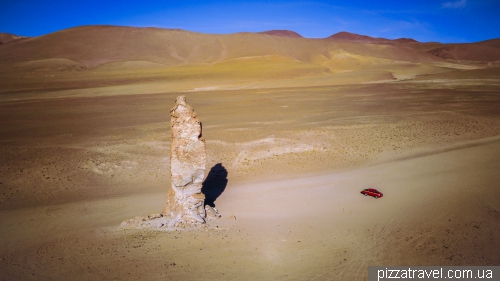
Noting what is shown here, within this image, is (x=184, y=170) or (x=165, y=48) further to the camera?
(x=165, y=48)

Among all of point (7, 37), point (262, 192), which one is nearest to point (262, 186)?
point (262, 192)

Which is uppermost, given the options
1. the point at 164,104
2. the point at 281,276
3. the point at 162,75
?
the point at 162,75

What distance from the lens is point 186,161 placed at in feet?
44.5

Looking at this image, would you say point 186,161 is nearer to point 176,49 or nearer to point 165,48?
point 176,49

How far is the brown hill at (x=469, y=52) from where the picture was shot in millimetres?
129250

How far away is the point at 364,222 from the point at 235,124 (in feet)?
67.4

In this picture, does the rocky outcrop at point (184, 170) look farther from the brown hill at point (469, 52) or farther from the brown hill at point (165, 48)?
the brown hill at point (469, 52)

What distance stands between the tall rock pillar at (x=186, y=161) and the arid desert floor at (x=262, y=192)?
990 millimetres

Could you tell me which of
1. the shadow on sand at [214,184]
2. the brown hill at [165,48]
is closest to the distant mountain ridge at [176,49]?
the brown hill at [165,48]

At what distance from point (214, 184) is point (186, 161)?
661cm

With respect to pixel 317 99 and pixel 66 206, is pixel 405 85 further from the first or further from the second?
pixel 66 206

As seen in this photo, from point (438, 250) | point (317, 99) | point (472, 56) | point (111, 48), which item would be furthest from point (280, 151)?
point (472, 56)

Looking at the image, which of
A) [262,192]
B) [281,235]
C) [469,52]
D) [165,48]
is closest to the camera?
[281,235]

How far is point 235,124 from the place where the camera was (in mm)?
33250
